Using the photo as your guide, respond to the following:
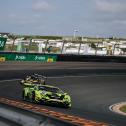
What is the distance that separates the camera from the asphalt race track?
24375 millimetres

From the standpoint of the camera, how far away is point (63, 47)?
138 feet

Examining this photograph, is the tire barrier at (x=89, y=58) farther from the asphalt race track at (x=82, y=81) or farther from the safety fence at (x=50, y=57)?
the asphalt race track at (x=82, y=81)

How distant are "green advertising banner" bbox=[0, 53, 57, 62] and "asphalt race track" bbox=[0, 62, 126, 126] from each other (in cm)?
91

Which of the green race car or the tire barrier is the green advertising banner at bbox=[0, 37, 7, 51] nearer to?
the tire barrier

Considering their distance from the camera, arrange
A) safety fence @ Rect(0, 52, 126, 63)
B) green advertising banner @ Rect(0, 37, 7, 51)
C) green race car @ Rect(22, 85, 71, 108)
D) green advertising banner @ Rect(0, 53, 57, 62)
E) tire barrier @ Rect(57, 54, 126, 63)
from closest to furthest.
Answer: green race car @ Rect(22, 85, 71, 108) → green advertising banner @ Rect(0, 53, 57, 62) → safety fence @ Rect(0, 52, 126, 63) → green advertising banner @ Rect(0, 37, 7, 51) → tire barrier @ Rect(57, 54, 126, 63)

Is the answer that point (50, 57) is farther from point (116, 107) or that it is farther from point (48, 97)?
point (48, 97)

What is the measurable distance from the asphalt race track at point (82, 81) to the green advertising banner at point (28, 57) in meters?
0.91

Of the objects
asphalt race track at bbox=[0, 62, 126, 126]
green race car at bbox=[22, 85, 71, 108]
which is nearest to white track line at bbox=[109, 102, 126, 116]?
asphalt race track at bbox=[0, 62, 126, 126]

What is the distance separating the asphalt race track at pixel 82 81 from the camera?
2438cm

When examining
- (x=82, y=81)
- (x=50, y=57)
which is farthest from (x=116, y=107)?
(x=50, y=57)

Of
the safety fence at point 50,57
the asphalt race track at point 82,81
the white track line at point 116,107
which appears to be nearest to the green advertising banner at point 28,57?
the safety fence at point 50,57

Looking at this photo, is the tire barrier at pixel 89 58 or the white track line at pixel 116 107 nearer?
the white track line at pixel 116 107

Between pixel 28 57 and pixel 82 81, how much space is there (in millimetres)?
8048

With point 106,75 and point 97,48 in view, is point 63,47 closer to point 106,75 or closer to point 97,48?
point 97,48
